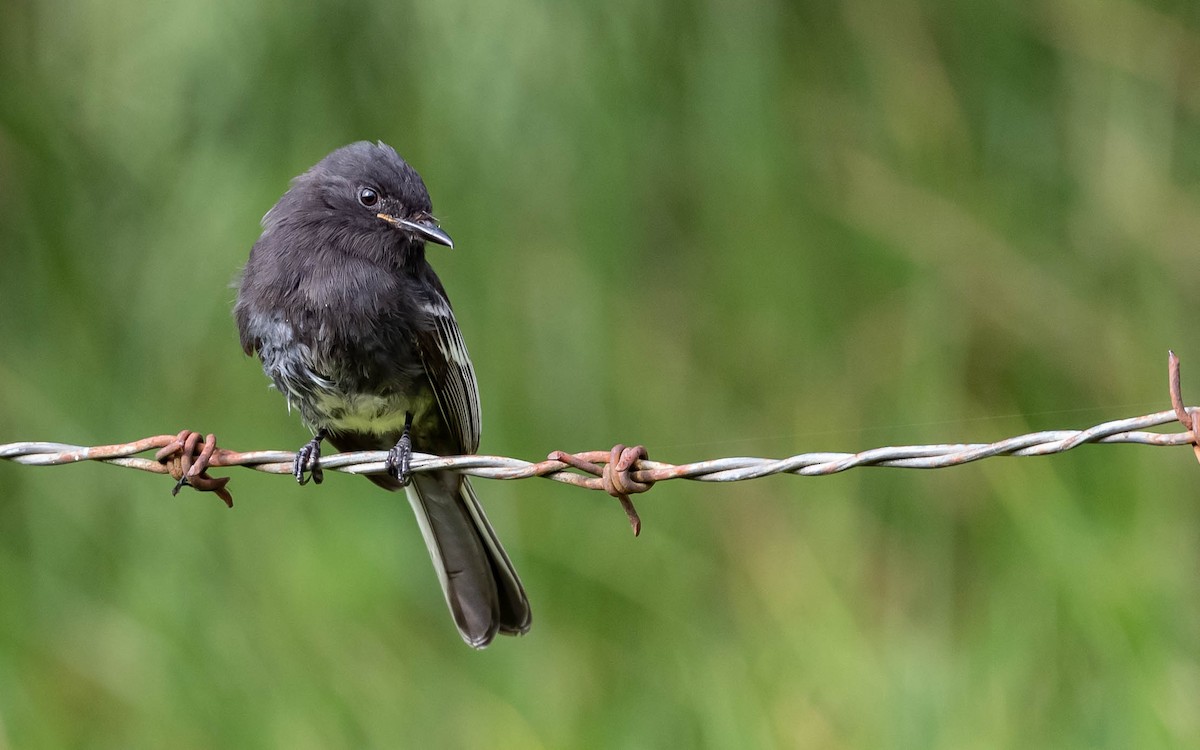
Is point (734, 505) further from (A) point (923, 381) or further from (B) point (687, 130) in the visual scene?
(B) point (687, 130)

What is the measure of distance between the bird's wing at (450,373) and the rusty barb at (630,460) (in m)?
0.76

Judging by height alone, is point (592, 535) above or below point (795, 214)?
below

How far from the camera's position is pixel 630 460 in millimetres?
2633

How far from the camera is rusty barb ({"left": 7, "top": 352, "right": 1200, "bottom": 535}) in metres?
2.26

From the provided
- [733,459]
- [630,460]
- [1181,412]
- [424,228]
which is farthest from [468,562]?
[1181,412]

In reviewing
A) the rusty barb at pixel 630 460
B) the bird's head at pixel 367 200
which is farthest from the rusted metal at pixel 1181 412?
the bird's head at pixel 367 200

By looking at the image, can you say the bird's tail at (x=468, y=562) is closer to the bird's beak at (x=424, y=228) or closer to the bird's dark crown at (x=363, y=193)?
the bird's beak at (x=424, y=228)

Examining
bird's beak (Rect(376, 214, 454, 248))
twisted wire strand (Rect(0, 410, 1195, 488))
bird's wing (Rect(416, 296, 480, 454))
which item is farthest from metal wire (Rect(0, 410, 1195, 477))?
bird's beak (Rect(376, 214, 454, 248))

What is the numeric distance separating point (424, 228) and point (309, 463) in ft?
2.86

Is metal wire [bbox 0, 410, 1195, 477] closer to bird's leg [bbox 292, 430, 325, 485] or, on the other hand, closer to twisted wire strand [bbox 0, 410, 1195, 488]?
twisted wire strand [bbox 0, 410, 1195, 488]

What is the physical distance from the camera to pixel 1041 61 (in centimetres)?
619

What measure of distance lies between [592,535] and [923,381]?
152 cm

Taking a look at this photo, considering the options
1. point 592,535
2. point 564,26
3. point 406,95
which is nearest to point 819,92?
point 564,26

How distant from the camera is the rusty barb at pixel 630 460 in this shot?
2262 millimetres
